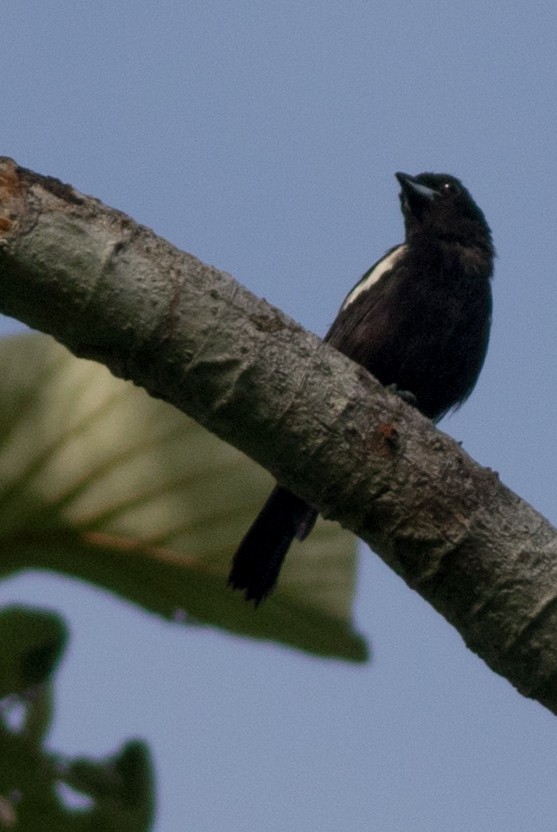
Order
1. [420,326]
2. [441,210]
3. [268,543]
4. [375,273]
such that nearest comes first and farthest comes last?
[268,543], [420,326], [375,273], [441,210]

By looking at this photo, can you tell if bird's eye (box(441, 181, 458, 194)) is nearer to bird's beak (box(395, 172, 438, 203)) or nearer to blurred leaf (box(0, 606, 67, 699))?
bird's beak (box(395, 172, 438, 203))

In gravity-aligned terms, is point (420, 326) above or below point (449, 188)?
below

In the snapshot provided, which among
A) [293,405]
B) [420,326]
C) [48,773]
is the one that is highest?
[420,326]

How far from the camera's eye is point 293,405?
2451mm

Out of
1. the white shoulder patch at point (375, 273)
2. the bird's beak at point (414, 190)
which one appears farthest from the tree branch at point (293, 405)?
the bird's beak at point (414, 190)

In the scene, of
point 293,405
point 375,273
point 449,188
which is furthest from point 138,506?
point 449,188

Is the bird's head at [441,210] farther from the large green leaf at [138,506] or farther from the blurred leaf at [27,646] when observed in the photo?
the blurred leaf at [27,646]

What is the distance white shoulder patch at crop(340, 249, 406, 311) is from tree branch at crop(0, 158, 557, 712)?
7.44 feet

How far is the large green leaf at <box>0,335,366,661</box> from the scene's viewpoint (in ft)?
8.29

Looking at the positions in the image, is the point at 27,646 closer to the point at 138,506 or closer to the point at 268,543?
the point at 138,506

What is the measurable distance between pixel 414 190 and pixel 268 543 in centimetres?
235

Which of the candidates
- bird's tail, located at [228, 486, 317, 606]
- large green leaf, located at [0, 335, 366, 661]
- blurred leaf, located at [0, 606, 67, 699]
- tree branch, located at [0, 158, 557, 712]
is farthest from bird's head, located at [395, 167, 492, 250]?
blurred leaf, located at [0, 606, 67, 699]

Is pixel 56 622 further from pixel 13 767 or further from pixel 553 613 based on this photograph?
pixel 553 613

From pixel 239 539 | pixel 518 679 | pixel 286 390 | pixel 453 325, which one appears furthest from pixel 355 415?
pixel 453 325
